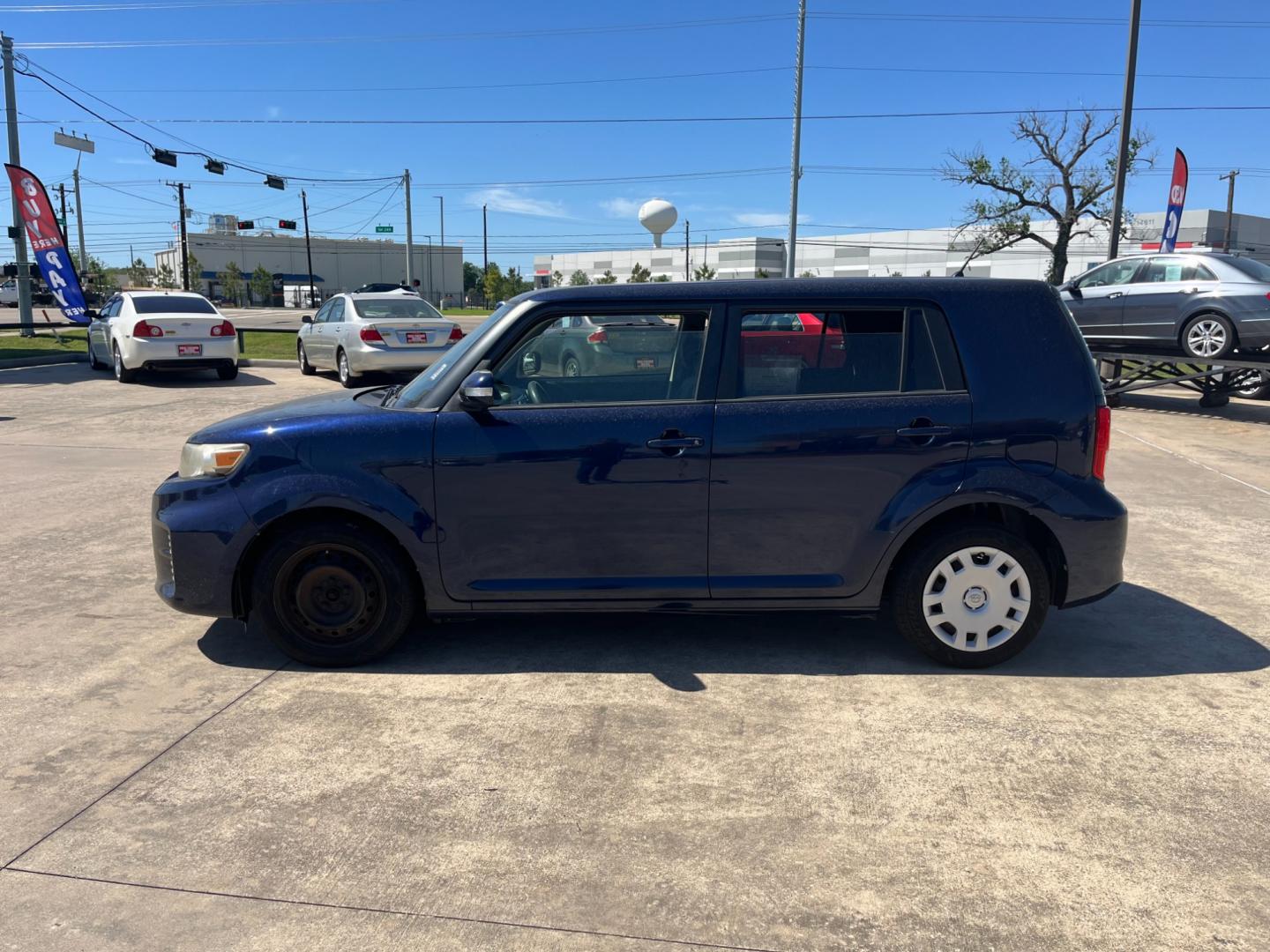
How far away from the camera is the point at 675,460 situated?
4.08m

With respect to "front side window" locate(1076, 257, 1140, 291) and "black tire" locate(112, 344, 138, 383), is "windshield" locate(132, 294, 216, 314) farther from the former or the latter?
"front side window" locate(1076, 257, 1140, 291)

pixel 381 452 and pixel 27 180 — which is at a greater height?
pixel 27 180

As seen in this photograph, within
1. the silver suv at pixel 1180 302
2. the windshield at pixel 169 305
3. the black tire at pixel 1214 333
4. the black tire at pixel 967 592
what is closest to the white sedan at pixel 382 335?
the windshield at pixel 169 305

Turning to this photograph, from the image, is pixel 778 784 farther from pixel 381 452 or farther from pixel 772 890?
pixel 381 452

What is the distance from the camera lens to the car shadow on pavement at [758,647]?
14.2 feet

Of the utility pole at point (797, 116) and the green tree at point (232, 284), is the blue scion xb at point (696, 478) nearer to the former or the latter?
the utility pole at point (797, 116)

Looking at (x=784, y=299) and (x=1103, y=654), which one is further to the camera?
(x=1103, y=654)

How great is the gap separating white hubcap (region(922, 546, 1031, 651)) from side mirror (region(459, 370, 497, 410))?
2.08 meters

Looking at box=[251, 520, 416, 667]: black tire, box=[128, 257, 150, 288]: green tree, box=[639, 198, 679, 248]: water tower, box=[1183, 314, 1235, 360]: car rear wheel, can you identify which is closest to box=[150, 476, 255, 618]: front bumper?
box=[251, 520, 416, 667]: black tire

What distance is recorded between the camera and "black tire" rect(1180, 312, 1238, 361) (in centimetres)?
1234

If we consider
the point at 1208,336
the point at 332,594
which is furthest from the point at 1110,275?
the point at 332,594

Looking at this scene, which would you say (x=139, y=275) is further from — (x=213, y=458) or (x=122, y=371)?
(x=213, y=458)

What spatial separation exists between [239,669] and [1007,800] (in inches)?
128

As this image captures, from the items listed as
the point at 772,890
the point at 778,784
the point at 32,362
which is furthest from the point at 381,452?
the point at 32,362
